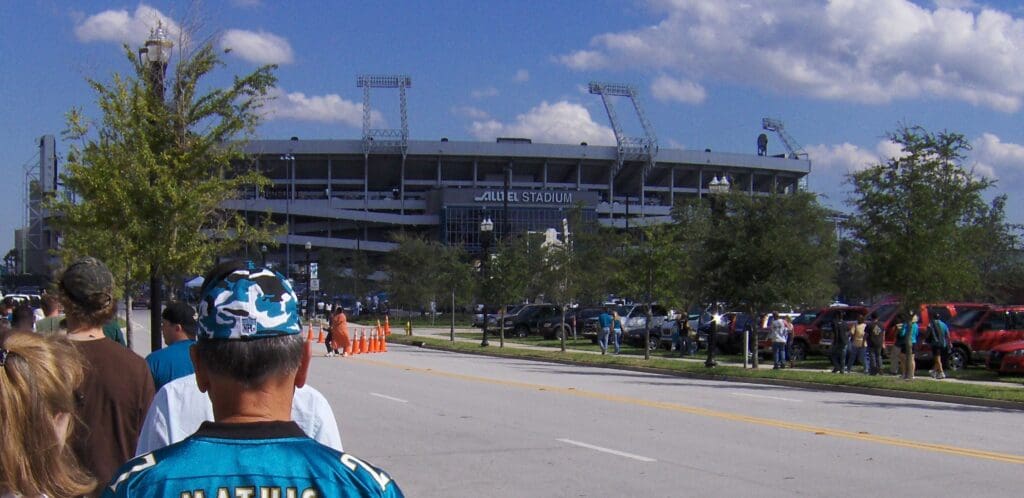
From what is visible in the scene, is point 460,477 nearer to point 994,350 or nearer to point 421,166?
point 994,350

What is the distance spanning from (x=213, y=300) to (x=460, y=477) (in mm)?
8610

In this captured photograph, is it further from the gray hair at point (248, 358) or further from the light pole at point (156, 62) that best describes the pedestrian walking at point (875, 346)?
the gray hair at point (248, 358)

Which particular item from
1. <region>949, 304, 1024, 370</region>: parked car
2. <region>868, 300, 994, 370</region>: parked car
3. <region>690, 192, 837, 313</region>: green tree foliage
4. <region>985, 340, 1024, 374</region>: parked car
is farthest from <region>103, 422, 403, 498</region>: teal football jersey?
<region>949, 304, 1024, 370</region>: parked car

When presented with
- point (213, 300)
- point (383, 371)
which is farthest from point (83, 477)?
point (383, 371)

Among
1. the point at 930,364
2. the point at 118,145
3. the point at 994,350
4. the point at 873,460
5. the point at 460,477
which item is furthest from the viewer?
the point at 930,364

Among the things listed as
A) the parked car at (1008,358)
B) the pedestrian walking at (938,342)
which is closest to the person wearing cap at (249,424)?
the pedestrian walking at (938,342)

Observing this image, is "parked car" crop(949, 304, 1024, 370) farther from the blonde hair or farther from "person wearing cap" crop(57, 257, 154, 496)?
the blonde hair

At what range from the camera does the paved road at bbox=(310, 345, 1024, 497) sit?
1066cm

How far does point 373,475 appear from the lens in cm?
243

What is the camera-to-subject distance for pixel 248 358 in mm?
2625

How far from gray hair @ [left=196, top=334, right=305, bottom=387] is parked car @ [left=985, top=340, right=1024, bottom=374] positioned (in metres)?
27.7

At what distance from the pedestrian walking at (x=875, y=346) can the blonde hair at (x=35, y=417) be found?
26973 millimetres

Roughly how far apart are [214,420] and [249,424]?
544mm

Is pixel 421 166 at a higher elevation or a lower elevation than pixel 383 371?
higher
